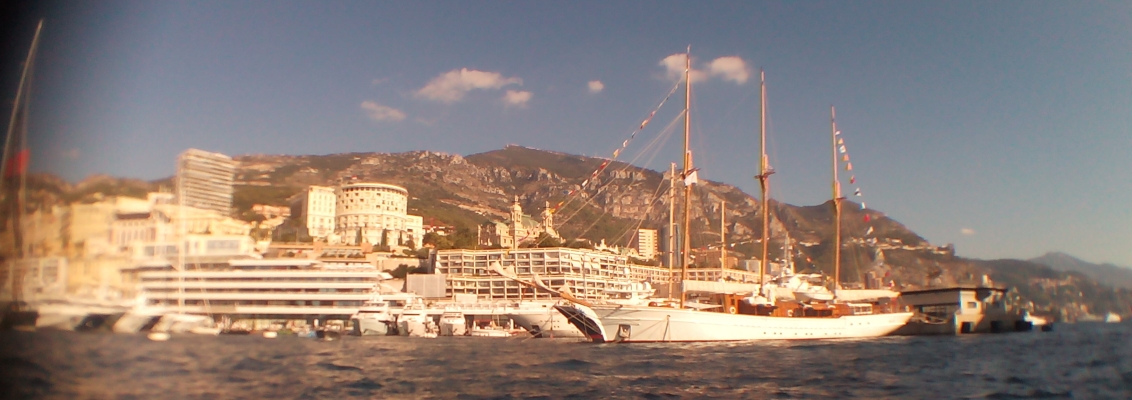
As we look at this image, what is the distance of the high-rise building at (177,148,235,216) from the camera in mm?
22144

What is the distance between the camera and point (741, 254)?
19988 cm

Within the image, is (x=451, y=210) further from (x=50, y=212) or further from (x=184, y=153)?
(x=50, y=212)

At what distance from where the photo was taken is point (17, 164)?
11961 millimetres

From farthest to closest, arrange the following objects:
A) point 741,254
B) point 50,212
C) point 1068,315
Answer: point 741,254
point 1068,315
point 50,212

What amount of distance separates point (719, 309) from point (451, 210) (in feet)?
411

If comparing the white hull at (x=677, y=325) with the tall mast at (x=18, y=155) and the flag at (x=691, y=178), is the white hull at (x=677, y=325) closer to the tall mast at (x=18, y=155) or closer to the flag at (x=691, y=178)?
the flag at (x=691, y=178)

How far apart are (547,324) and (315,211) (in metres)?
22.7

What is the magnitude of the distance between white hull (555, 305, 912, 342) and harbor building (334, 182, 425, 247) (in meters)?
40.0

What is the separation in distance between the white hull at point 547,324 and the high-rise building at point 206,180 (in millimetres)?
37266

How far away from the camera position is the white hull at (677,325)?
39781 mm

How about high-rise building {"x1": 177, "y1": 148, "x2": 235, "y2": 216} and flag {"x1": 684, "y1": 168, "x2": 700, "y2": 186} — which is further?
flag {"x1": 684, "y1": 168, "x2": 700, "y2": 186}

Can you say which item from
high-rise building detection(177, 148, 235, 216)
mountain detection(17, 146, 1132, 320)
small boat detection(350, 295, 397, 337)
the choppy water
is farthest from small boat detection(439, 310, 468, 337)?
high-rise building detection(177, 148, 235, 216)

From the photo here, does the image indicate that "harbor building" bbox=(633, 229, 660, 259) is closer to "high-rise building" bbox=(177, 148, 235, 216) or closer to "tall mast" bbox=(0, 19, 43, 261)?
"high-rise building" bbox=(177, 148, 235, 216)

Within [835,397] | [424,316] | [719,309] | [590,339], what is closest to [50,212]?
[835,397]
